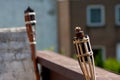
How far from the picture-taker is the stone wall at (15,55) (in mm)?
5031

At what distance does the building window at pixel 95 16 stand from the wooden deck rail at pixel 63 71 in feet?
68.1

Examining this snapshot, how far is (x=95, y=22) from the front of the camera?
26.4m

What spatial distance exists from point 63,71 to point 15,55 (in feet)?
2.15

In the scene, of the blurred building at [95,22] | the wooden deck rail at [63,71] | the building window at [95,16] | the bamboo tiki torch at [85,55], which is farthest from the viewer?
the building window at [95,16]

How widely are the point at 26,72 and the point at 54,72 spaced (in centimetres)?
30

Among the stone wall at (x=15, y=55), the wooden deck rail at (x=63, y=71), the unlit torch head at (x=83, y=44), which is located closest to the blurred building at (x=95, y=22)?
the wooden deck rail at (x=63, y=71)

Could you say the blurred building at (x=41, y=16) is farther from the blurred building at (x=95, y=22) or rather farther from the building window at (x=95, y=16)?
the building window at (x=95, y=16)

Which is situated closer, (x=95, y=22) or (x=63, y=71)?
(x=63, y=71)

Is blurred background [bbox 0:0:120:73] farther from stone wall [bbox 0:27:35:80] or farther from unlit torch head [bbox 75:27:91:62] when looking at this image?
unlit torch head [bbox 75:27:91:62]

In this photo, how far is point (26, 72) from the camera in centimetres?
515

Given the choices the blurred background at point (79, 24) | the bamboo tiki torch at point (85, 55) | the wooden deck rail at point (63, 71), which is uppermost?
the bamboo tiki torch at point (85, 55)

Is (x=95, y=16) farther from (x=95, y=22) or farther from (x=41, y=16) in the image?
(x=41, y=16)

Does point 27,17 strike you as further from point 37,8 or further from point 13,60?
point 37,8

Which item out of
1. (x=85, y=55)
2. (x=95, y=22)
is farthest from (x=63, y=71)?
(x=95, y=22)
